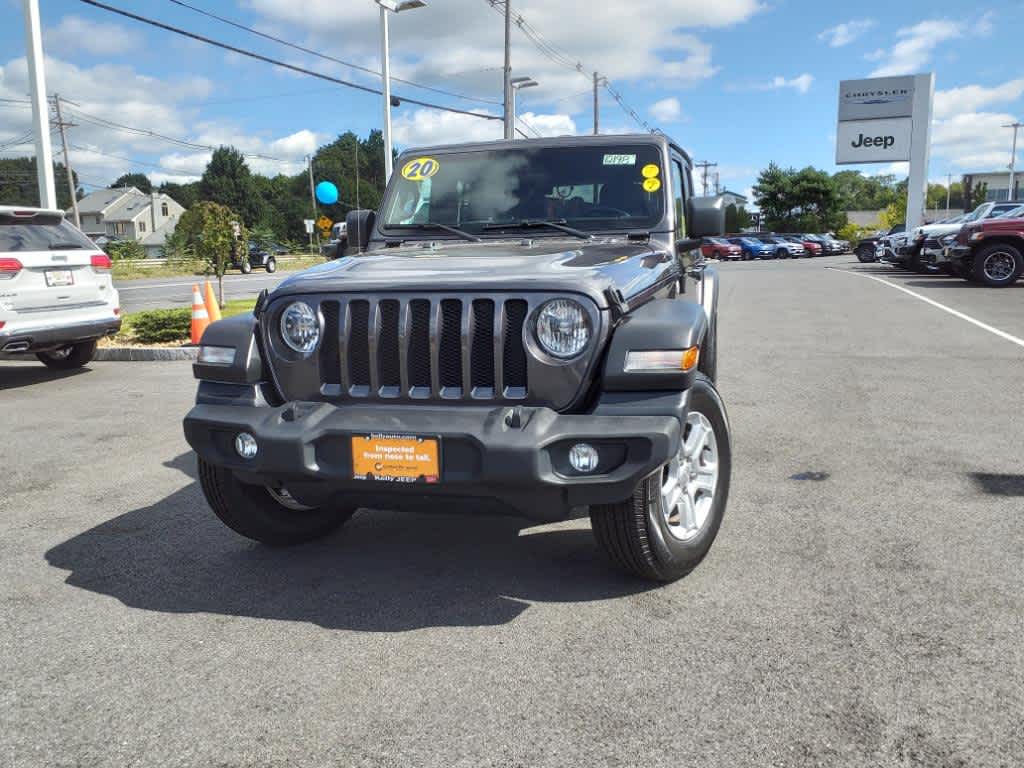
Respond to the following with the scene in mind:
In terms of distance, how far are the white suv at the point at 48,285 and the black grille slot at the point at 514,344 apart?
21.2 ft

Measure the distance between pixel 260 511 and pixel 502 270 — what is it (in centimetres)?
156

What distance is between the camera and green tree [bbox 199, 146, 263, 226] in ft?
335

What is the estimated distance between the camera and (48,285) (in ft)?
27.1

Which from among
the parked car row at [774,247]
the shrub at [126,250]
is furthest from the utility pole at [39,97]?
the parked car row at [774,247]

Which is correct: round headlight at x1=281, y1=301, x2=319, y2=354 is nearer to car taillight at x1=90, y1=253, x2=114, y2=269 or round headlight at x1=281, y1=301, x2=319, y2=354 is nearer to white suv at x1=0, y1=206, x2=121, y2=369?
white suv at x1=0, y1=206, x2=121, y2=369

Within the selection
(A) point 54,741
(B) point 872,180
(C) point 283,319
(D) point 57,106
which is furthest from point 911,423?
(B) point 872,180

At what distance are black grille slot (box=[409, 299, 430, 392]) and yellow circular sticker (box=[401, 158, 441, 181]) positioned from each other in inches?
73.5

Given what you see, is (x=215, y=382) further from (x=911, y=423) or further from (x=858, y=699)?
(x=911, y=423)

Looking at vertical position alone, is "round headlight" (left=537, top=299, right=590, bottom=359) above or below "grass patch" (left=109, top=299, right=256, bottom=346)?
above


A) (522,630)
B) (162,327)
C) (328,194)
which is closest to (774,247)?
(162,327)

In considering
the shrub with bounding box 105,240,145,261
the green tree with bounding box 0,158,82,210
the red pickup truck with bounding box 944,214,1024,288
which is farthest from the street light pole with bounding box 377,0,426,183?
the green tree with bounding box 0,158,82,210

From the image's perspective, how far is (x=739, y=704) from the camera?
2635 millimetres

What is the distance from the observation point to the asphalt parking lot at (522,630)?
2492 mm

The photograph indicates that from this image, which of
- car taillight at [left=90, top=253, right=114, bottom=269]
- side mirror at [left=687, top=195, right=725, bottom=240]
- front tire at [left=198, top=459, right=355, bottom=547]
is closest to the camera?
front tire at [left=198, top=459, right=355, bottom=547]
